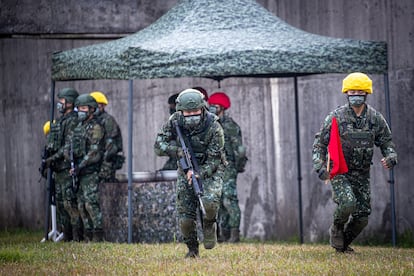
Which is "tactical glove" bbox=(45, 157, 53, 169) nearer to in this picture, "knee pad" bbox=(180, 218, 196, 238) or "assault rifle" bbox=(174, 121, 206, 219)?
"assault rifle" bbox=(174, 121, 206, 219)

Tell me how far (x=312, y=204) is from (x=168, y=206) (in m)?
2.54

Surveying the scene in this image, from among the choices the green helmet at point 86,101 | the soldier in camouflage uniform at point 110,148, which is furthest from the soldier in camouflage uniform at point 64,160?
the soldier in camouflage uniform at point 110,148

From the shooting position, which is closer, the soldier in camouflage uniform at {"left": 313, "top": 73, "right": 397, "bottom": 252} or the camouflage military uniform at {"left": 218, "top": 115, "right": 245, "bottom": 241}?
the soldier in camouflage uniform at {"left": 313, "top": 73, "right": 397, "bottom": 252}

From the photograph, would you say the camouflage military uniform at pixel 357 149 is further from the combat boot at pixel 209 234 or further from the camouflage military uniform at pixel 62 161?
the camouflage military uniform at pixel 62 161

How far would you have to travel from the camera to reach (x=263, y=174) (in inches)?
666

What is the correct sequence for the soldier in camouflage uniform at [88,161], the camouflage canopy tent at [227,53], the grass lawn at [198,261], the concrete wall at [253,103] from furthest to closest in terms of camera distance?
the soldier in camouflage uniform at [88,161], the concrete wall at [253,103], the camouflage canopy tent at [227,53], the grass lawn at [198,261]

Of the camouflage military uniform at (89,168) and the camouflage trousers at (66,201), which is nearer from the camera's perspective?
the camouflage military uniform at (89,168)

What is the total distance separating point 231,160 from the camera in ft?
50.0

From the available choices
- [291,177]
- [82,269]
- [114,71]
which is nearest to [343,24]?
[291,177]

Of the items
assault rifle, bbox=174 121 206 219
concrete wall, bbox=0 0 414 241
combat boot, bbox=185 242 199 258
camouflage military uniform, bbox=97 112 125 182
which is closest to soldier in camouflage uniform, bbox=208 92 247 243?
concrete wall, bbox=0 0 414 241

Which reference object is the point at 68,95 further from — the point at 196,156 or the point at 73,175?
the point at 196,156

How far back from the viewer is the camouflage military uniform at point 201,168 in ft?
36.5

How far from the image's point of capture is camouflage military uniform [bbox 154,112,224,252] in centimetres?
1113

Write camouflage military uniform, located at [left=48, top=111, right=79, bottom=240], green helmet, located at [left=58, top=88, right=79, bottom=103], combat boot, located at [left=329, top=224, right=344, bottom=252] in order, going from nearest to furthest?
1. combat boot, located at [left=329, top=224, right=344, bottom=252]
2. camouflage military uniform, located at [left=48, top=111, right=79, bottom=240]
3. green helmet, located at [left=58, top=88, right=79, bottom=103]
